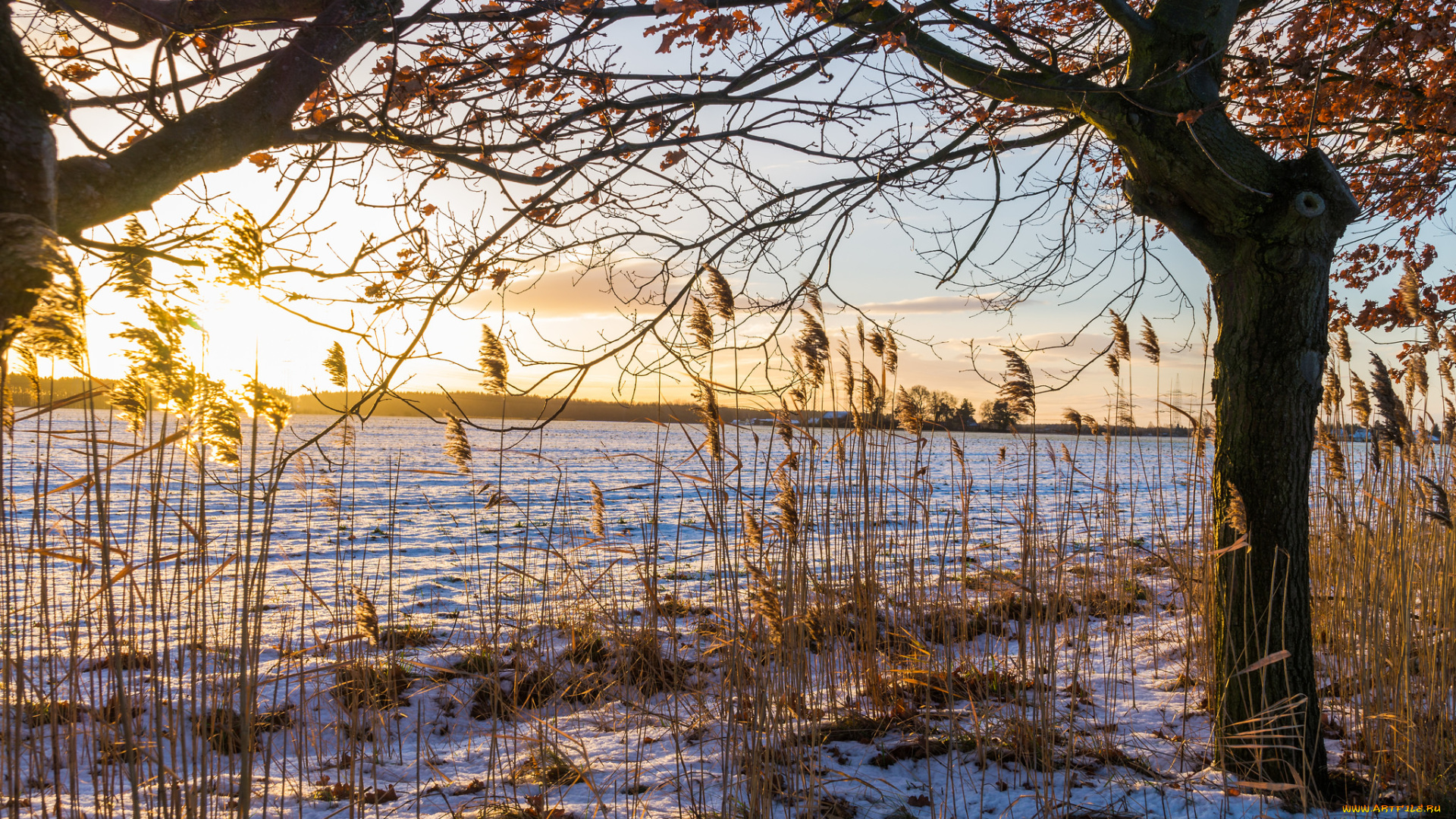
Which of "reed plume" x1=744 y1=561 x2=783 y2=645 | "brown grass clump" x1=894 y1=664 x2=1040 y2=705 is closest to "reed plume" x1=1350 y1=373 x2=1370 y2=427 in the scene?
"brown grass clump" x1=894 y1=664 x2=1040 y2=705

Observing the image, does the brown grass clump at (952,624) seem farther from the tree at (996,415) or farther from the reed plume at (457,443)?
the reed plume at (457,443)

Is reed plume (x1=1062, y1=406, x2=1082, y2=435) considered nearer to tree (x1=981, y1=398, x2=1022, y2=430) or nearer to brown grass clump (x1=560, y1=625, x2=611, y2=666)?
tree (x1=981, y1=398, x2=1022, y2=430)

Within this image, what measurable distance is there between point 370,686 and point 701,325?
2.20 m

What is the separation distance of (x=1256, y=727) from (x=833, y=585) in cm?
168

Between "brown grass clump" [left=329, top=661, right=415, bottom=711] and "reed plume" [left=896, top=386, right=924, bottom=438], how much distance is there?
2583 mm

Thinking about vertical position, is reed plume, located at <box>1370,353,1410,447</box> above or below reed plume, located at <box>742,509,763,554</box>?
above

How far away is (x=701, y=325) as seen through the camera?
2.91 meters

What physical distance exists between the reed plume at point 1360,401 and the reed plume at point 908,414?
8.85 ft

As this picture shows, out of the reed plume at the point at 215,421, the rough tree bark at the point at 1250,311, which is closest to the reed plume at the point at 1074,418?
the rough tree bark at the point at 1250,311

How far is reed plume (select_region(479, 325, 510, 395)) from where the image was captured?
2.92 meters

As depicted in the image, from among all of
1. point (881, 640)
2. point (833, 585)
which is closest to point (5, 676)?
point (833, 585)

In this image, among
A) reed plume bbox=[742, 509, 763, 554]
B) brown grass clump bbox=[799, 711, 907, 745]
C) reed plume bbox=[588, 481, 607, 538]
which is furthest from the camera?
reed plume bbox=[588, 481, 607, 538]

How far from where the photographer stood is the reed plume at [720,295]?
9.55ft

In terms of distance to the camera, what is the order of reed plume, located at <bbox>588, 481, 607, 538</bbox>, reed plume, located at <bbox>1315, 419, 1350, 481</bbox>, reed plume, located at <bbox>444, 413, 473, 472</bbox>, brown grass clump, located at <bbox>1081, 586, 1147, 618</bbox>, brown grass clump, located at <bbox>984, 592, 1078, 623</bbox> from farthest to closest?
brown grass clump, located at <bbox>1081, 586, 1147, 618</bbox>
reed plume, located at <bbox>1315, 419, 1350, 481</bbox>
reed plume, located at <bbox>588, 481, 607, 538</bbox>
reed plume, located at <bbox>444, 413, 473, 472</bbox>
brown grass clump, located at <bbox>984, 592, 1078, 623</bbox>
